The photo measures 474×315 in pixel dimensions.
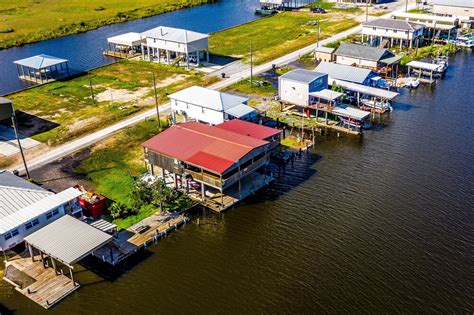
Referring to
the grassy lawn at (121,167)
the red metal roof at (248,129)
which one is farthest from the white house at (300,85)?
the grassy lawn at (121,167)

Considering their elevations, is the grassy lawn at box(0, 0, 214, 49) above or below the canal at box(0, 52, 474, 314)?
above

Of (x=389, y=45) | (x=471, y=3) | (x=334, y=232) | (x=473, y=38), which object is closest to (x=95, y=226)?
(x=334, y=232)

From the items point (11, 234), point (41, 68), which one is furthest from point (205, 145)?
point (41, 68)

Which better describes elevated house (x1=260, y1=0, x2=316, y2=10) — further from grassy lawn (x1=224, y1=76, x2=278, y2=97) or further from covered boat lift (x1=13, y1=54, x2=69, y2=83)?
covered boat lift (x1=13, y1=54, x2=69, y2=83)

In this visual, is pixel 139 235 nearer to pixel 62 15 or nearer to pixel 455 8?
pixel 455 8

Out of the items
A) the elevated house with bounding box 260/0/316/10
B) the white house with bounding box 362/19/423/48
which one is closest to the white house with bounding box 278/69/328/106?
the white house with bounding box 362/19/423/48

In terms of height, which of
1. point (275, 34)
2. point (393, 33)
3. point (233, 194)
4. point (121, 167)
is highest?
point (393, 33)

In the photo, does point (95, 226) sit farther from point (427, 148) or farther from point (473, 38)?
point (473, 38)
